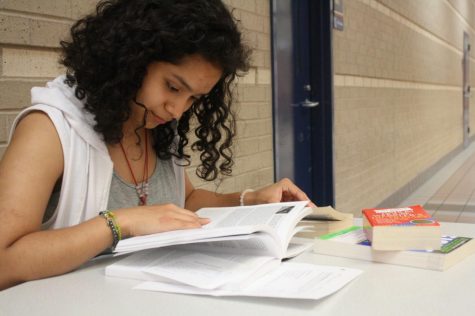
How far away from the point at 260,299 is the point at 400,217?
1.36 ft

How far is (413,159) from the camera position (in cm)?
675

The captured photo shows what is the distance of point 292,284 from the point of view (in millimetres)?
948

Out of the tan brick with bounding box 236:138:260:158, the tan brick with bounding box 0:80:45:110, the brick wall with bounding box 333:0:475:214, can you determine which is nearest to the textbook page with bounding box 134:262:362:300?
the tan brick with bounding box 0:80:45:110

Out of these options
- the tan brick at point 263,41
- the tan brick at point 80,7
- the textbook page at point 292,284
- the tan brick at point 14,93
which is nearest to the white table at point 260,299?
the textbook page at point 292,284

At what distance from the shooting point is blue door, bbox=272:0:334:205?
3566 mm

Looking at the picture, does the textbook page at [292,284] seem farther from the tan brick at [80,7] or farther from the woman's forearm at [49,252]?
the tan brick at [80,7]

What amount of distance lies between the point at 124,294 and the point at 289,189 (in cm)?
68

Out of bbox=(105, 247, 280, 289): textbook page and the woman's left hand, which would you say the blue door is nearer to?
the woman's left hand

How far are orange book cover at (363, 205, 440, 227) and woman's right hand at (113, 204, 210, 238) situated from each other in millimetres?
369

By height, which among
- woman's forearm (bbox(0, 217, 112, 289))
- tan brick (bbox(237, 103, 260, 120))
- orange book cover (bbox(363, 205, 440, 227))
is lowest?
woman's forearm (bbox(0, 217, 112, 289))

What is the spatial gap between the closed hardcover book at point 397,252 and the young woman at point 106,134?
0.91ft

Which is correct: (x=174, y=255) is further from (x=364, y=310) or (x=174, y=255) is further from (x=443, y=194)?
(x=443, y=194)

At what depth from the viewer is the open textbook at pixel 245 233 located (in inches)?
39.1

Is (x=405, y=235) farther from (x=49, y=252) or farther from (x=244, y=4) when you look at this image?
(x=244, y=4)
